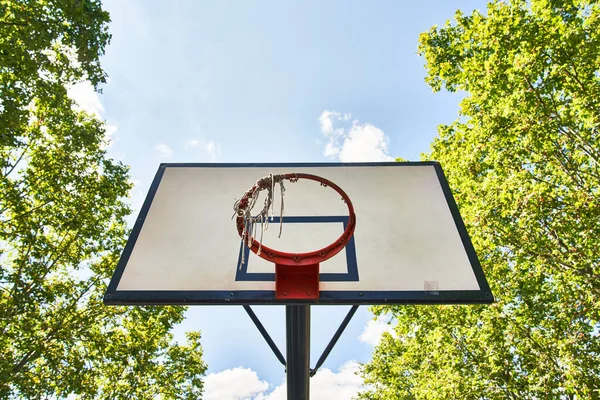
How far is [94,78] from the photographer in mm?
5973

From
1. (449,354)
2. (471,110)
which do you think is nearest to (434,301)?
(449,354)

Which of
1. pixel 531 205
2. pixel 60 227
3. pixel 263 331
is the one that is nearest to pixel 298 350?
pixel 263 331

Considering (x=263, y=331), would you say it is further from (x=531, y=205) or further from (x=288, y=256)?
(x=531, y=205)

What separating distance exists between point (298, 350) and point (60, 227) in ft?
23.6

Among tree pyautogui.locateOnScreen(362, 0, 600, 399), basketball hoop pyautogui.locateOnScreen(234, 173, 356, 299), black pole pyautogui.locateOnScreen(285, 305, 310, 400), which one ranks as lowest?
black pole pyautogui.locateOnScreen(285, 305, 310, 400)

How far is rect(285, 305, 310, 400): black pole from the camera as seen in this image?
8.83 ft

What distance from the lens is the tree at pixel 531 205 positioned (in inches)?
219

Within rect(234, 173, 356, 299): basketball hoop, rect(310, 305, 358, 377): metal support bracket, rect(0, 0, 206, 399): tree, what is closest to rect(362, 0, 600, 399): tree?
rect(310, 305, 358, 377): metal support bracket

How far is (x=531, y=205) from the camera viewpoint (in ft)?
18.1

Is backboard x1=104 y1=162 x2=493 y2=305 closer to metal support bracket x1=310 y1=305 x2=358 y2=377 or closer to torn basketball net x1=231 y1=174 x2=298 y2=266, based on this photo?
torn basketball net x1=231 y1=174 x2=298 y2=266

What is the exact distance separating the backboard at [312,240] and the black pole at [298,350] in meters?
→ 0.35

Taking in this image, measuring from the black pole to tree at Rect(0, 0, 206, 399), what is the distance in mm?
5318

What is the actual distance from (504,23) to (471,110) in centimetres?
153

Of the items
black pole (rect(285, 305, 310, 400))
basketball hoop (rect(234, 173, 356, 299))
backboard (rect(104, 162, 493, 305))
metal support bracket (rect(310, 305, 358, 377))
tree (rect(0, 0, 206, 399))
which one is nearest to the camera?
basketball hoop (rect(234, 173, 356, 299))
